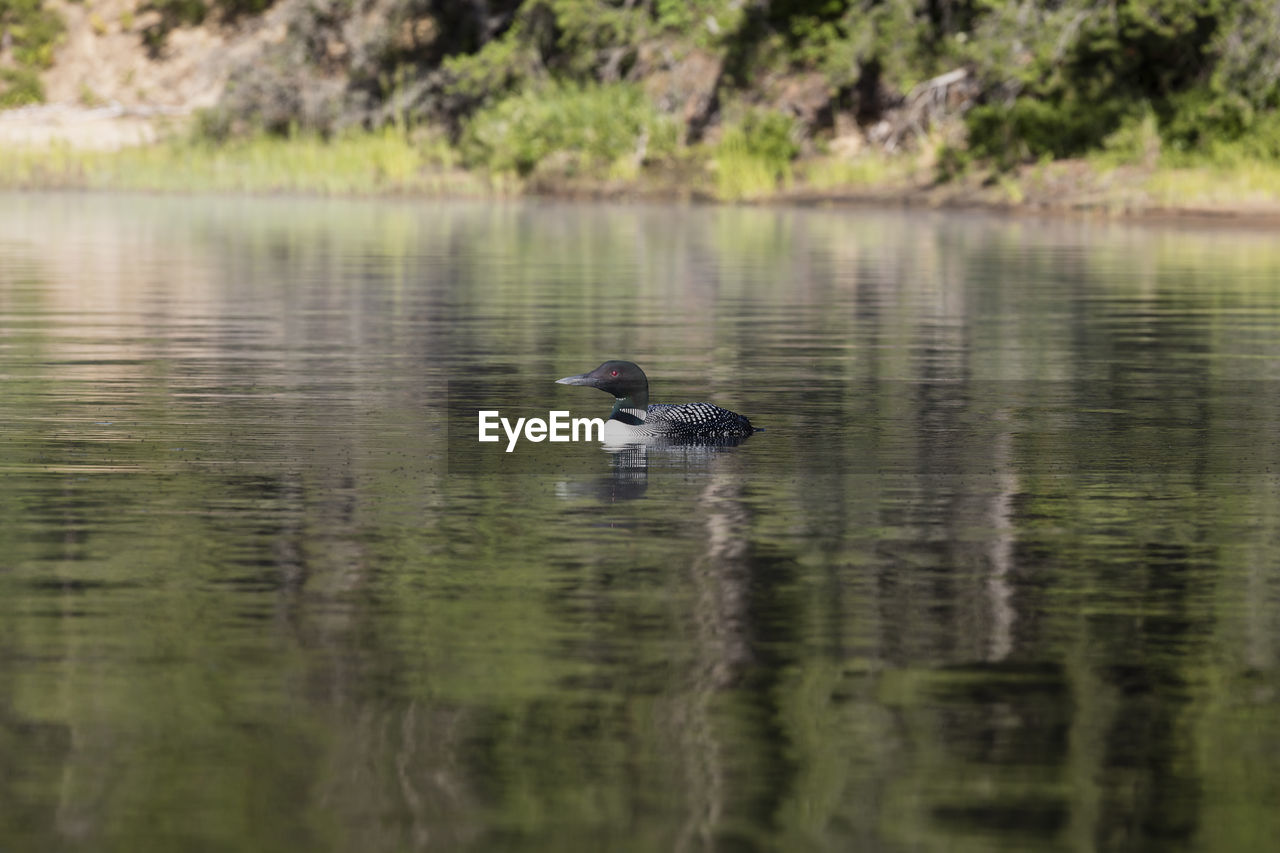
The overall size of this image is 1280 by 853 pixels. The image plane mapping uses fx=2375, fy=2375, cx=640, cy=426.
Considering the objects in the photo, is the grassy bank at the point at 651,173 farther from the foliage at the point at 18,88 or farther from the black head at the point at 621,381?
the black head at the point at 621,381

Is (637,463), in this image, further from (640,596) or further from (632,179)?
(632,179)

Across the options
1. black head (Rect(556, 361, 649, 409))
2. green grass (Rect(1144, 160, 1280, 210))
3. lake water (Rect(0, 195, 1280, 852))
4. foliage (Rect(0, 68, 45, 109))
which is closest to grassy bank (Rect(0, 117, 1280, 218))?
green grass (Rect(1144, 160, 1280, 210))

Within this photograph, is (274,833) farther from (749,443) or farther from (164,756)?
(749,443)

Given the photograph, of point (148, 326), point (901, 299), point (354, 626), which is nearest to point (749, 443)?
point (354, 626)

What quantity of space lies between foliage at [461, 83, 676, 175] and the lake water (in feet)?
114

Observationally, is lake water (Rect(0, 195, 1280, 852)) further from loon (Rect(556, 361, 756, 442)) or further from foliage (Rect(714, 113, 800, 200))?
foliage (Rect(714, 113, 800, 200))

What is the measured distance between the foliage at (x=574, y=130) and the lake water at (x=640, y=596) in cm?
3476

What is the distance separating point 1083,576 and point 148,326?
42.6 ft

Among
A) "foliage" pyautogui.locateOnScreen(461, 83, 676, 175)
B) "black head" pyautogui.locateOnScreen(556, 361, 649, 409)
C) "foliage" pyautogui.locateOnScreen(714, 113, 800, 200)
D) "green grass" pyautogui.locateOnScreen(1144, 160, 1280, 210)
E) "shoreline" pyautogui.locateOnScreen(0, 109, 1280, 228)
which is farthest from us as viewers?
"foliage" pyautogui.locateOnScreen(461, 83, 676, 175)

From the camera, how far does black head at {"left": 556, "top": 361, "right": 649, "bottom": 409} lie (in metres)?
12.5

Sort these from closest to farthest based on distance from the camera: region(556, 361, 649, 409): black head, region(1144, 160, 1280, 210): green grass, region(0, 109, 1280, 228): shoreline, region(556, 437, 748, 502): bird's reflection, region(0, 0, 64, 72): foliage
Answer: region(556, 437, 748, 502): bird's reflection < region(556, 361, 649, 409): black head < region(1144, 160, 1280, 210): green grass < region(0, 109, 1280, 228): shoreline < region(0, 0, 64, 72): foliage

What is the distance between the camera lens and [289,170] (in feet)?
192

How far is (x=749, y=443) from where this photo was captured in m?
13.0

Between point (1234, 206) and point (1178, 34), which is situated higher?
point (1178, 34)
